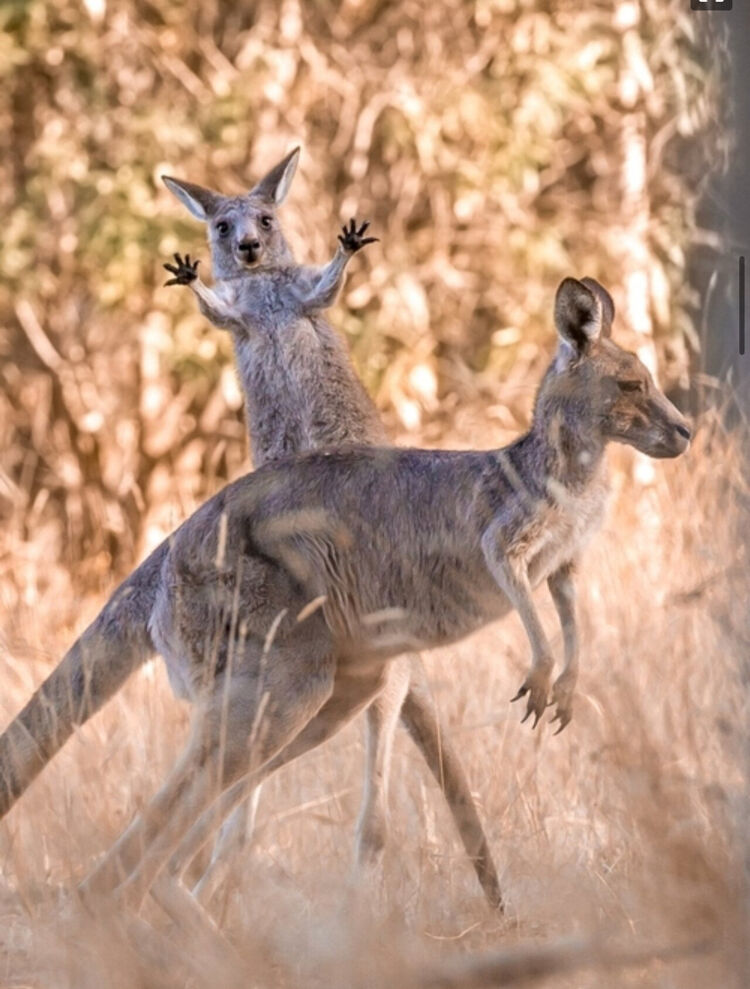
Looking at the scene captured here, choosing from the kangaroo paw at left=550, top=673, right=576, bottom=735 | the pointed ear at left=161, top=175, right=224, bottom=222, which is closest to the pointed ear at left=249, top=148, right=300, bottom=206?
the pointed ear at left=161, top=175, right=224, bottom=222

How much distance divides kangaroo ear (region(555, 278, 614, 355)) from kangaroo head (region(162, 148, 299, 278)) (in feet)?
8.44

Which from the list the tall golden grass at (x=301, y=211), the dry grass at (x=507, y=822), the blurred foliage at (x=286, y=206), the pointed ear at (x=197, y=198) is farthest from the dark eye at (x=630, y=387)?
the blurred foliage at (x=286, y=206)

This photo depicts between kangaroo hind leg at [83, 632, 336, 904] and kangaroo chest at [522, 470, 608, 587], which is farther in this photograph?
kangaroo chest at [522, 470, 608, 587]

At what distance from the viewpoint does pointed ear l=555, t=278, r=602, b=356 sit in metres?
4.02

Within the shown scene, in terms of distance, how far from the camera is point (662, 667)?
4.29m

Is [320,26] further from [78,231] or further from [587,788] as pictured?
[587,788]

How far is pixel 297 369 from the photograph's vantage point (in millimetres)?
5875

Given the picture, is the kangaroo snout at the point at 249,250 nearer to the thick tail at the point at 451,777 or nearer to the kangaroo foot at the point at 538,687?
the thick tail at the point at 451,777

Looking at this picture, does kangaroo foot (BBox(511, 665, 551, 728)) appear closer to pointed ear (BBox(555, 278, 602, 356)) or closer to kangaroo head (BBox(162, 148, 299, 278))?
pointed ear (BBox(555, 278, 602, 356))

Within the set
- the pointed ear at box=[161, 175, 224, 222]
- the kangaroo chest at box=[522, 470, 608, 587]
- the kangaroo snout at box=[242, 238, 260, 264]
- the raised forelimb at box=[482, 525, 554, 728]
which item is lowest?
the raised forelimb at box=[482, 525, 554, 728]

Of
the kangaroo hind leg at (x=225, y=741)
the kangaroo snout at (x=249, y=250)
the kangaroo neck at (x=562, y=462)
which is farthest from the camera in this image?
the kangaroo snout at (x=249, y=250)

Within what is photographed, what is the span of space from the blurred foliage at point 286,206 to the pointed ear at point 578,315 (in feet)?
18.4

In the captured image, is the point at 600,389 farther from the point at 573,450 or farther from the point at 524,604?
the point at 524,604

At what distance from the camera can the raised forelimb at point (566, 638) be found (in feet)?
12.9
